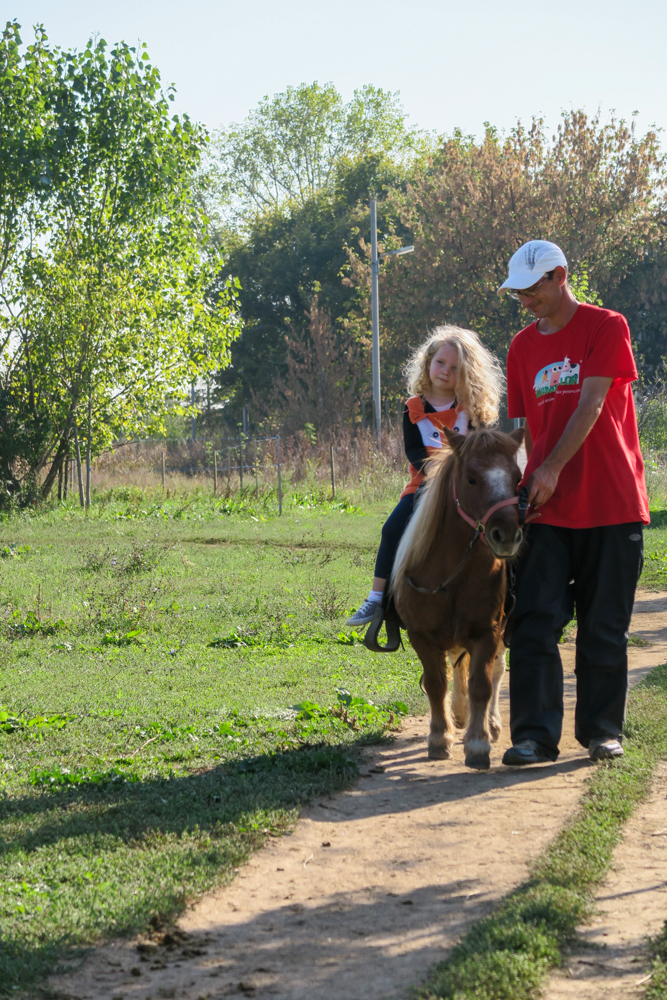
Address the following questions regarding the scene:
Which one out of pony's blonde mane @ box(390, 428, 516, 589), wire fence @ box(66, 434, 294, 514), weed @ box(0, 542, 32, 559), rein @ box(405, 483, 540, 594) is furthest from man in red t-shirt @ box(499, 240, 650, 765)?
wire fence @ box(66, 434, 294, 514)

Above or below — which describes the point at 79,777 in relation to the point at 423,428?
below

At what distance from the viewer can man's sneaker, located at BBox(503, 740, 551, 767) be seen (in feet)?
16.4

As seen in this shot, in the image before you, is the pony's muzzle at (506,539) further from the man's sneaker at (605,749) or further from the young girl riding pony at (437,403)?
the man's sneaker at (605,749)

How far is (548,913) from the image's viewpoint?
10.6ft

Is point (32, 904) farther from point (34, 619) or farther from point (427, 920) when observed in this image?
point (34, 619)

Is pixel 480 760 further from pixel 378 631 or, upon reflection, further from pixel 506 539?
pixel 506 539

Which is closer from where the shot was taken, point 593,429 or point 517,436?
point 517,436

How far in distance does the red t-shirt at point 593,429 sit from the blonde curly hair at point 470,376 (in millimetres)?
411

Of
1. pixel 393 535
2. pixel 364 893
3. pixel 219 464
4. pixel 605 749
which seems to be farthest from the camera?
pixel 219 464

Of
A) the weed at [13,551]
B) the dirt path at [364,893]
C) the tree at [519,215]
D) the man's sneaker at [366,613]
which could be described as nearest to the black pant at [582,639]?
the dirt path at [364,893]

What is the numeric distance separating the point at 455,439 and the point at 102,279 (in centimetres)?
1959

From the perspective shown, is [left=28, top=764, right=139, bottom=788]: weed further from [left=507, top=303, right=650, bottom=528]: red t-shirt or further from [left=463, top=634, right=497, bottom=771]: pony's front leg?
[left=507, top=303, right=650, bottom=528]: red t-shirt

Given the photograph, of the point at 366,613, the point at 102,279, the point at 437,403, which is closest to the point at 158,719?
the point at 366,613

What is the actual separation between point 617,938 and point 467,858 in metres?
0.89
